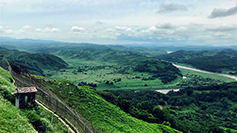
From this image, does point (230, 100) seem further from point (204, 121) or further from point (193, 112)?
point (204, 121)

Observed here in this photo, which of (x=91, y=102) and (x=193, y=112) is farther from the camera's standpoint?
(x=193, y=112)

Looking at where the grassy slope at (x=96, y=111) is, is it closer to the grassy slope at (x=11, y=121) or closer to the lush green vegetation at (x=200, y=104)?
the grassy slope at (x=11, y=121)

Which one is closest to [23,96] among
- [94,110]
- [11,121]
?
[11,121]

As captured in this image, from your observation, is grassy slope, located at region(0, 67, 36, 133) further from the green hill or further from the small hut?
the green hill

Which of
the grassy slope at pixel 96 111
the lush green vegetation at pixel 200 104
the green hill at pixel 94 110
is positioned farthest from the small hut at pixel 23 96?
the lush green vegetation at pixel 200 104

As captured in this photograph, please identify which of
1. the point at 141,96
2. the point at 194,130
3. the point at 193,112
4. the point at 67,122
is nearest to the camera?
the point at 67,122

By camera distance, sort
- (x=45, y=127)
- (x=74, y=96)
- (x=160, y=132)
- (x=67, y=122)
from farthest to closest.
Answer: (x=160, y=132) → (x=74, y=96) → (x=67, y=122) → (x=45, y=127)

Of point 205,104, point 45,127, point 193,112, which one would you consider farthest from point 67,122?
point 205,104

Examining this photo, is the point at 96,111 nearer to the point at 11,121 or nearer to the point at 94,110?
the point at 94,110
